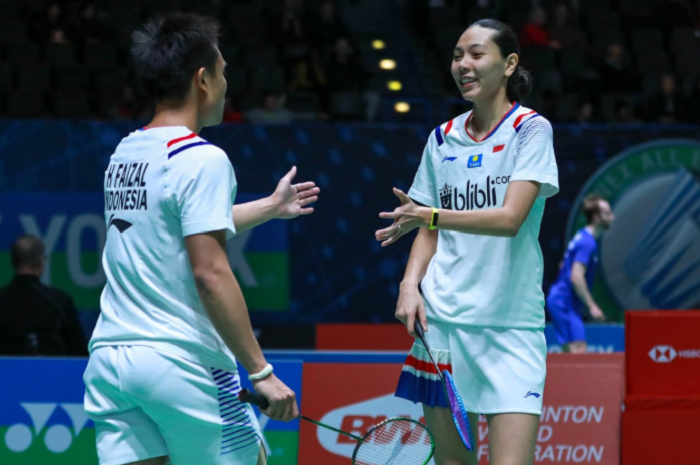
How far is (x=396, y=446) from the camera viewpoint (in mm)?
3162

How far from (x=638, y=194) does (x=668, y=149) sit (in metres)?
0.54

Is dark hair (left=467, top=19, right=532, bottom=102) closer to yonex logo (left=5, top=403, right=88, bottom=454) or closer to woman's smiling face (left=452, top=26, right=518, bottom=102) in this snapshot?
woman's smiling face (left=452, top=26, right=518, bottom=102)

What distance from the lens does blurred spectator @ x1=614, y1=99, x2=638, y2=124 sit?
1088cm

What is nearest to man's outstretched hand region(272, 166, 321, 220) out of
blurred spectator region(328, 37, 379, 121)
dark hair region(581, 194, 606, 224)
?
dark hair region(581, 194, 606, 224)

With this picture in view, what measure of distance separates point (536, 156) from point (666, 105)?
8.40 metres

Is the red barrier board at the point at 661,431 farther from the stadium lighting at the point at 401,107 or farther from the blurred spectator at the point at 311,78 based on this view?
the blurred spectator at the point at 311,78

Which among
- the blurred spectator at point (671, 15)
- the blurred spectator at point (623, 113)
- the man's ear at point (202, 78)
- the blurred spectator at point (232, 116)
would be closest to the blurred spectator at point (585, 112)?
the blurred spectator at point (623, 113)

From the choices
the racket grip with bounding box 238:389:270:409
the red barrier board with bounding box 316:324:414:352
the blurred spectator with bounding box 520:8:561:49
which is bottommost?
the red barrier board with bounding box 316:324:414:352

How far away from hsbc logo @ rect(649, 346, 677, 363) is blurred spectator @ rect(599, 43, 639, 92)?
6923mm

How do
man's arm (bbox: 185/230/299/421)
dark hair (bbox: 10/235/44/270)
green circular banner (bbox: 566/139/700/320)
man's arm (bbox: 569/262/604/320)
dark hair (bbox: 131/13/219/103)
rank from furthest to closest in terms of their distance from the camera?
green circular banner (bbox: 566/139/700/320), man's arm (bbox: 569/262/604/320), dark hair (bbox: 10/235/44/270), dark hair (bbox: 131/13/219/103), man's arm (bbox: 185/230/299/421)

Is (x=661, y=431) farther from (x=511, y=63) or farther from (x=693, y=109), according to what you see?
(x=693, y=109)

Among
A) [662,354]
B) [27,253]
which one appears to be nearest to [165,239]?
[662,354]

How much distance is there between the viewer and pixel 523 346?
10.8 ft

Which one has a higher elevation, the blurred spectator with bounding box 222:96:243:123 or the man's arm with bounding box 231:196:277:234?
the blurred spectator with bounding box 222:96:243:123
